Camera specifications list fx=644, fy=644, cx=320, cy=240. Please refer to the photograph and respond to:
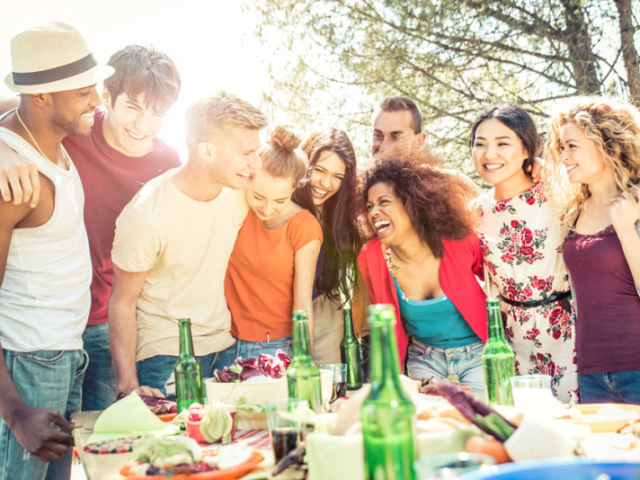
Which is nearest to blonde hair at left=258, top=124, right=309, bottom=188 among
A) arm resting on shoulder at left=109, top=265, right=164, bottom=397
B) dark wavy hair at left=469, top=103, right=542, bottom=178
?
arm resting on shoulder at left=109, top=265, right=164, bottom=397

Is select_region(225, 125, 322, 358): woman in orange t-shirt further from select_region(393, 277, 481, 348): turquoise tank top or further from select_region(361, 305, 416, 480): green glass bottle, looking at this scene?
select_region(361, 305, 416, 480): green glass bottle

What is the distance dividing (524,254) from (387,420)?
2504 millimetres

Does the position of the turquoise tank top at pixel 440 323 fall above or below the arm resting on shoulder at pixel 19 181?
below

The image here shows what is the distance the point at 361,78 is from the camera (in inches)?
284

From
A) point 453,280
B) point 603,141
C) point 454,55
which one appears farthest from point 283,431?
point 454,55

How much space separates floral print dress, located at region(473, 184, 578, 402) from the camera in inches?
133

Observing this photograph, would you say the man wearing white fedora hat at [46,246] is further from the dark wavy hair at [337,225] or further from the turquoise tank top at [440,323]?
the turquoise tank top at [440,323]

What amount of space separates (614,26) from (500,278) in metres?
4.72

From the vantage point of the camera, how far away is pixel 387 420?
44.6 inches

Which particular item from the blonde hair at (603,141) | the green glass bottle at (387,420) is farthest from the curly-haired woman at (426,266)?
the green glass bottle at (387,420)

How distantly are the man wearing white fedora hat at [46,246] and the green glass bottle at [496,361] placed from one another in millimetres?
1675

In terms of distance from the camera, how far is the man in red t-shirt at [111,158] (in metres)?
3.44

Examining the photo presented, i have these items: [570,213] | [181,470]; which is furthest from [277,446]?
[570,213]

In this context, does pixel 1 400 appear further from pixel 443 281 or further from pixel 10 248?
pixel 443 281
